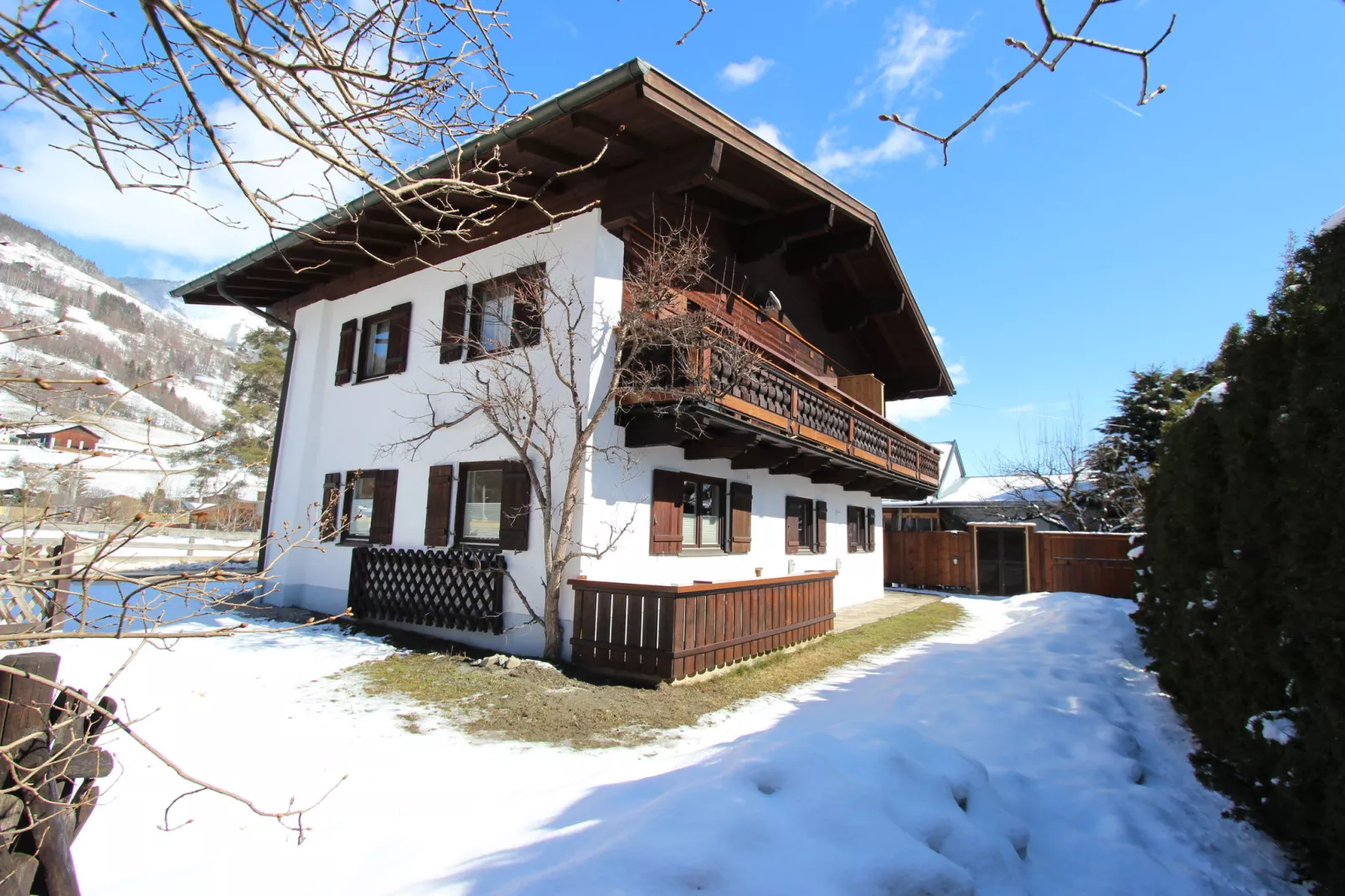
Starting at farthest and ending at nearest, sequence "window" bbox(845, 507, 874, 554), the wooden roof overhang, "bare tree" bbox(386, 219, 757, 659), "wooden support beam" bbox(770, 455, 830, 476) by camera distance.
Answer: "window" bbox(845, 507, 874, 554) < "wooden support beam" bbox(770, 455, 830, 476) < "bare tree" bbox(386, 219, 757, 659) < the wooden roof overhang

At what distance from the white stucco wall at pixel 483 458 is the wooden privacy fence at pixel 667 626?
0.70 m

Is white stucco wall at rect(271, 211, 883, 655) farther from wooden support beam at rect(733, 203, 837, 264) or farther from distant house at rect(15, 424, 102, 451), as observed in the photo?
distant house at rect(15, 424, 102, 451)

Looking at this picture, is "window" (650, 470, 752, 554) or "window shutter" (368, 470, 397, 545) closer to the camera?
"window" (650, 470, 752, 554)

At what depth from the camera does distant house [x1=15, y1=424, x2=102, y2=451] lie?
90.4 inches

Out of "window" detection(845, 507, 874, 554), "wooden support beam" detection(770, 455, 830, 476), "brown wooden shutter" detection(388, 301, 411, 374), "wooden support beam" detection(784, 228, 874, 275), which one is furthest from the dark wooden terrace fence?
"window" detection(845, 507, 874, 554)

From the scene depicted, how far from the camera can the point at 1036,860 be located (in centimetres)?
372

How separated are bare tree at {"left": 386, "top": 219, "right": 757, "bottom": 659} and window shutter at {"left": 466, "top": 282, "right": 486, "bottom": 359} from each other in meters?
0.65

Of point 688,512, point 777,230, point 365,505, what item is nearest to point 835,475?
Result: point 688,512

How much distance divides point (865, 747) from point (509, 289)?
8.11 m

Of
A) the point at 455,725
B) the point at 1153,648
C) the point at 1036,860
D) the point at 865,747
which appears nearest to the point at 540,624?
the point at 455,725

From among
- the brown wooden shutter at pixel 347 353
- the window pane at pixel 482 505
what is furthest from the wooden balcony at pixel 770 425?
the brown wooden shutter at pixel 347 353

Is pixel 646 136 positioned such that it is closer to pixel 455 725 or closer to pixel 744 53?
pixel 744 53

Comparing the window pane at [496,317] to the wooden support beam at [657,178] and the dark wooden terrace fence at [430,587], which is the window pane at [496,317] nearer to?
the wooden support beam at [657,178]

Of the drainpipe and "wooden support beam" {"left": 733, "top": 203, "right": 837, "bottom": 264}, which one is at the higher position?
"wooden support beam" {"left": 733, "top": 203, "right": 837, "bottom": 264}
